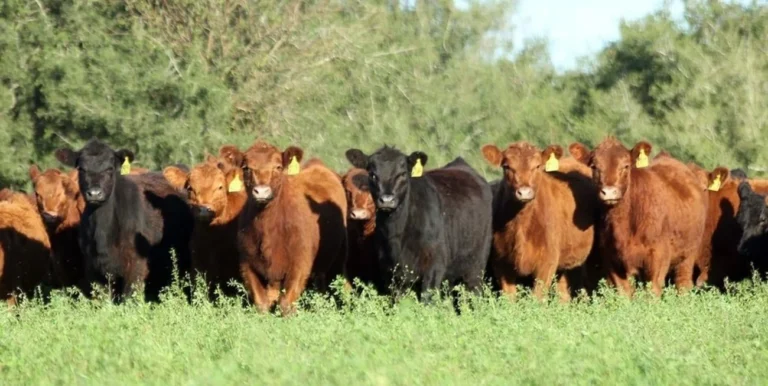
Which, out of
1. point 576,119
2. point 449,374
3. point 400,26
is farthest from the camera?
point 400,26

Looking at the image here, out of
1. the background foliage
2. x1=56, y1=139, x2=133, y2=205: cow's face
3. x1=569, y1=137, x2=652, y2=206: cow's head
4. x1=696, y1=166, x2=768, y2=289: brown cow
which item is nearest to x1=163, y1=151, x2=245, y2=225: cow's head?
x1=56, y1=139, x2=133, y2=205: cow's face

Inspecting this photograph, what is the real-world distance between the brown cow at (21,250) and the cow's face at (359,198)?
332 centimetres

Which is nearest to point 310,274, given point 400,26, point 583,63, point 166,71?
point 166,71

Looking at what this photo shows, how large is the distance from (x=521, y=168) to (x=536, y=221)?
0.52 meters

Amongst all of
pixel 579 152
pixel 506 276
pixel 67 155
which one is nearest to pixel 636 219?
pixel 579 152

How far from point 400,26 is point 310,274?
34.0 meters

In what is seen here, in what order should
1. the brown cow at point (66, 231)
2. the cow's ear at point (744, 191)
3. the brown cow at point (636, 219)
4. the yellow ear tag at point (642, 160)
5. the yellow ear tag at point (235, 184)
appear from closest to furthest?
the yellow ear tag at point (235, 184) → the brown cow at point (636, 219) → the brown cow at point (66, 231) → the yellow ear tag at point (642, 160) → the cow's ear at point (744, 191)

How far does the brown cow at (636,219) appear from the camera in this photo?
13.6 meters

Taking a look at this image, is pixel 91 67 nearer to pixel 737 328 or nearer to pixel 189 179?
pixel 189 179

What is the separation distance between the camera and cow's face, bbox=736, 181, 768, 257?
604 inches

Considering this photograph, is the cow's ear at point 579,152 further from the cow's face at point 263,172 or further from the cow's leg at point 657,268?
the cow's face at point 263,172

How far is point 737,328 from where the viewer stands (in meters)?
10.1

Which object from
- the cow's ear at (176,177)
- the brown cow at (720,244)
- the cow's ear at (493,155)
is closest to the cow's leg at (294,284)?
the cow's ear at (176,177)

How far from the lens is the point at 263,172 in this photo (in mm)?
12789
